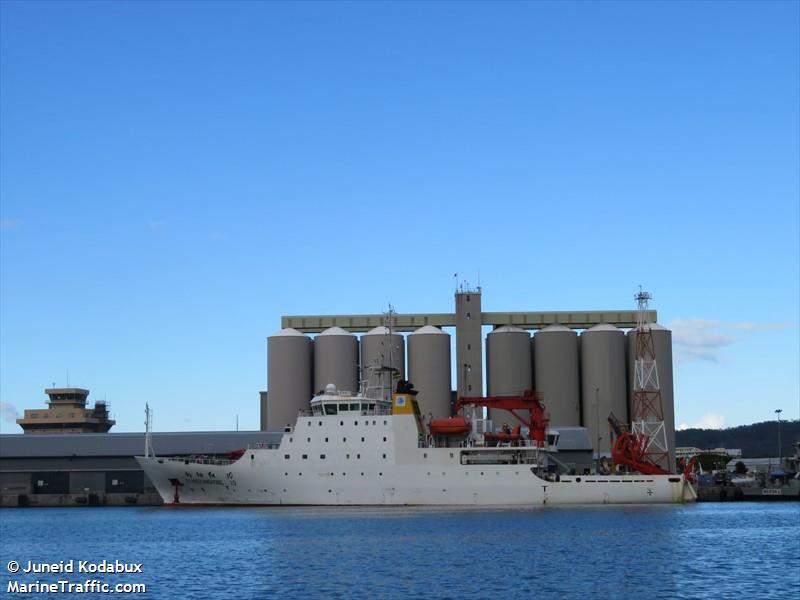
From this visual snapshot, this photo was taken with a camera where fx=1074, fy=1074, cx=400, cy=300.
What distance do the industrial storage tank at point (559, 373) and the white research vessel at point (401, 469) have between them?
25002mm

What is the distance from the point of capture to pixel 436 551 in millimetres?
35094

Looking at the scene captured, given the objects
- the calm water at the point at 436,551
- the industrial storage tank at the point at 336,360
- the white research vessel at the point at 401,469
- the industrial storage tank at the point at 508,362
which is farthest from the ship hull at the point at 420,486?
the industrial storage tank at the point at 336,360

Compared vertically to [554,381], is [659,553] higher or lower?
lower

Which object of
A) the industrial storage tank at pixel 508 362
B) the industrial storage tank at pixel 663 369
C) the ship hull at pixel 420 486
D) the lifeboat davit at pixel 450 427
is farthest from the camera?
the industrial storage tank at pixel 508 362

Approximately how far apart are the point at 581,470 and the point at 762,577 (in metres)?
41.8

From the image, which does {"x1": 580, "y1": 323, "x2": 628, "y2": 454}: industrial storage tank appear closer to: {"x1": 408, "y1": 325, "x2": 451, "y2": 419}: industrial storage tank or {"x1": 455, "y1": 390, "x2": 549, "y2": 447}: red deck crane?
{"x1": 408, "y1": 325, "x2": 451, "y2": 419}: industrial storage tank

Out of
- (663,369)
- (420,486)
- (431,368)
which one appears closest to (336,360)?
(431,368)

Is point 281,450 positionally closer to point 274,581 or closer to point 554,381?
point 274,581

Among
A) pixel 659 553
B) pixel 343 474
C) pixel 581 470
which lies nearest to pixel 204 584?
pixel 659 553

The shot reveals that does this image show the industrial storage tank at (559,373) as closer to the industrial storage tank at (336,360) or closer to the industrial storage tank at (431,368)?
the industrial storage tank at (431,368)

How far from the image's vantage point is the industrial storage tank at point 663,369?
78944mm

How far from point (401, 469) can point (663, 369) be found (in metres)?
33.3

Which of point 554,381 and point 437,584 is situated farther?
point 554,381

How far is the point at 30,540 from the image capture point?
143 ft
